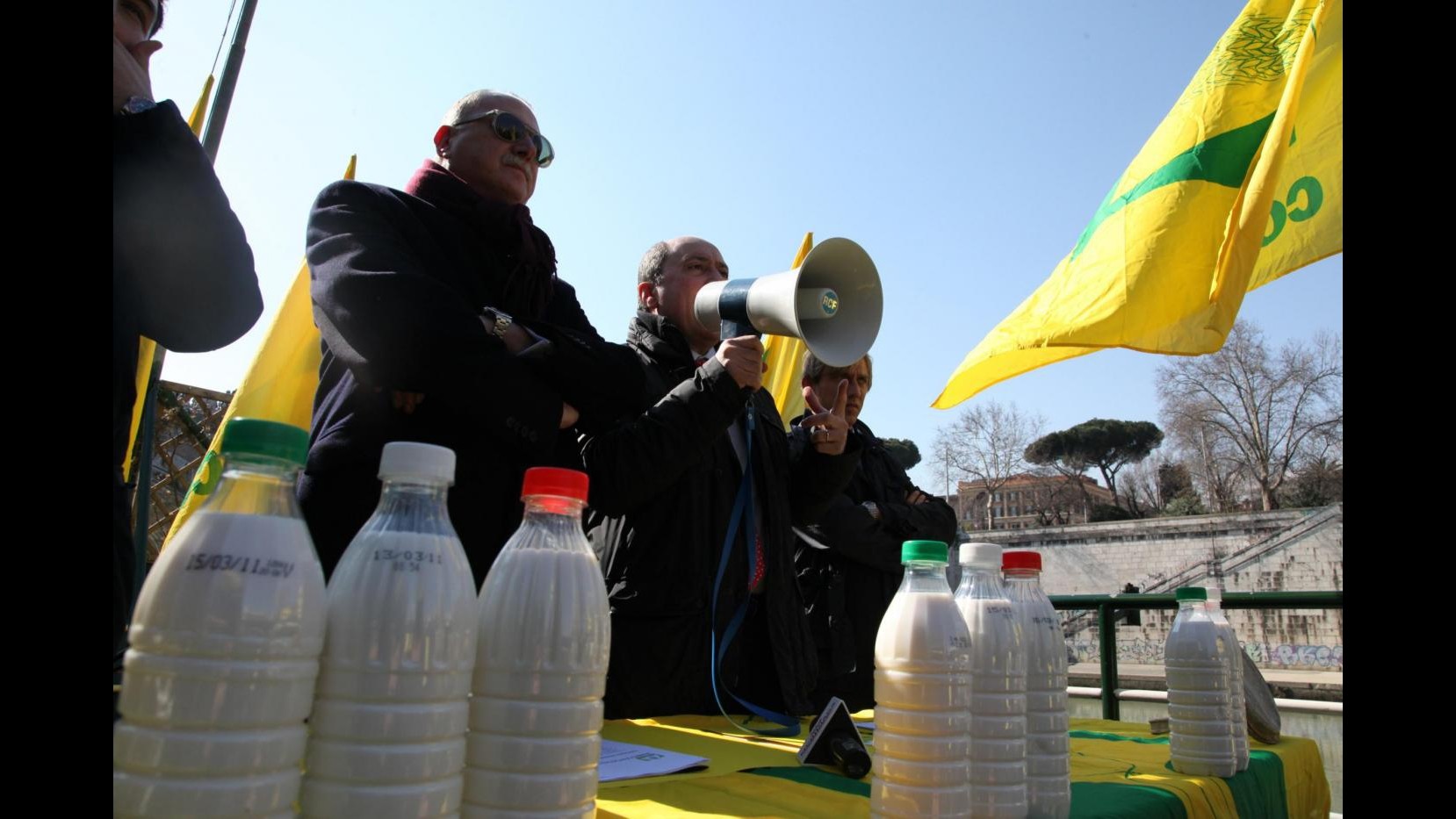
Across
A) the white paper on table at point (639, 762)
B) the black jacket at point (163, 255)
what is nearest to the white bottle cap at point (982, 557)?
the white paper on table at point (639, 762)

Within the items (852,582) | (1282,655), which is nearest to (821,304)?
(852,582)

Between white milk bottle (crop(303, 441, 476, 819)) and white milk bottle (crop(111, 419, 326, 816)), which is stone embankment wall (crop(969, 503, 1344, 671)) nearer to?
white milk bottle (crop(303, 441, 476, 819))

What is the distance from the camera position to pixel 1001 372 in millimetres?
4141

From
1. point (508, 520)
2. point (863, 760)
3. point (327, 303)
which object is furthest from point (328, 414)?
point (863, 760)

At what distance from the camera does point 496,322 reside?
1.84m

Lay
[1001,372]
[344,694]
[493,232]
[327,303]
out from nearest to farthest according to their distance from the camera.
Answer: [344,694] < [327,303] < [493,232] < [1001,372]

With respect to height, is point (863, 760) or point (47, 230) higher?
point (47, 230)

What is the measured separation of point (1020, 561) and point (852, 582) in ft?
7.78

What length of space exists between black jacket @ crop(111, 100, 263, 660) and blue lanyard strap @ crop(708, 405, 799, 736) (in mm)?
1226

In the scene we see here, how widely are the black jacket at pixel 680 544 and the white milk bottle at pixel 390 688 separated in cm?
112

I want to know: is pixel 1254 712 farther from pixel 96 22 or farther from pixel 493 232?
pixel 96 22

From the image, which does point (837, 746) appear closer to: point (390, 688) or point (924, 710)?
point (924, 710)

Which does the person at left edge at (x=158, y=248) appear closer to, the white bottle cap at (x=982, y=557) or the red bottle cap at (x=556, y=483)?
the red bottle cap at (x=556, y=483)
